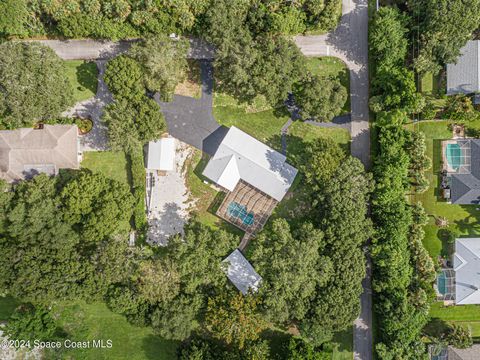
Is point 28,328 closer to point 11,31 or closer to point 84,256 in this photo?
point 84,256

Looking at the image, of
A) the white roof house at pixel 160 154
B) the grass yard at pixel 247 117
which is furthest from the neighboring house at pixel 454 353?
the white roof house at pixel 160 154

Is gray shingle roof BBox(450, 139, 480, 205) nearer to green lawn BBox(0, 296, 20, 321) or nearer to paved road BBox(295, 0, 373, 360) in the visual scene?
paved road BBox(295, 0, 373, 360)

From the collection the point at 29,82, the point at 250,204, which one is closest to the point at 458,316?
the point at 250,204

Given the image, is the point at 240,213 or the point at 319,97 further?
the point at 240,213

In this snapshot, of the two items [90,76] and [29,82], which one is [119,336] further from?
[90,76]

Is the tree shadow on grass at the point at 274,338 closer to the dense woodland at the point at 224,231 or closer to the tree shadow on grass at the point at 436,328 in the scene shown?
the dense woodland at the point at 224,231
